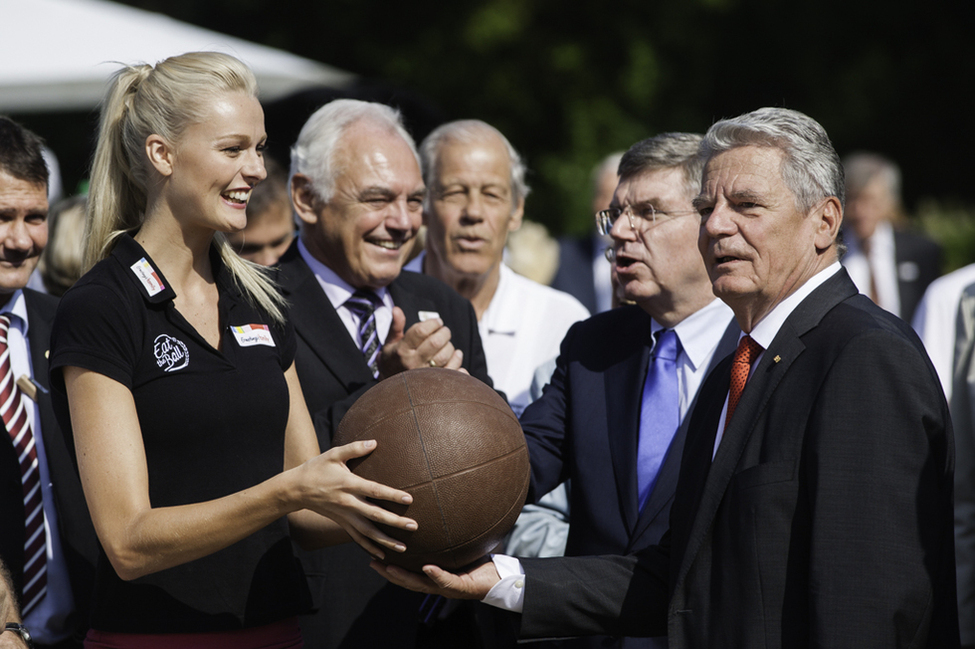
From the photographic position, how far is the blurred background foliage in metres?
15.9

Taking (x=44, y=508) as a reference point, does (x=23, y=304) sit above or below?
above

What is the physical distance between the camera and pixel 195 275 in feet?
11.1

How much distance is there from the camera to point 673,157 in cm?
427

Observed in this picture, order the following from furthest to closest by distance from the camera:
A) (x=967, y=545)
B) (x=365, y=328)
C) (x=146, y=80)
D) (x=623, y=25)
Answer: (x=623, y=25) < (x=967, y=545) < (x=365, y=328) < (x=146, y=80)

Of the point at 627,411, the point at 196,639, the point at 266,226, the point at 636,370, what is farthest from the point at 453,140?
the point at 196,639

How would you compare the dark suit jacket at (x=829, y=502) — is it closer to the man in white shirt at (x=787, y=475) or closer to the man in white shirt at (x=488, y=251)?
the man in white shirt at (x=787, y=475)

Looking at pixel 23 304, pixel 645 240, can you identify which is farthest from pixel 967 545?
pixel 23 304

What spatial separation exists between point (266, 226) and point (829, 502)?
3.91m

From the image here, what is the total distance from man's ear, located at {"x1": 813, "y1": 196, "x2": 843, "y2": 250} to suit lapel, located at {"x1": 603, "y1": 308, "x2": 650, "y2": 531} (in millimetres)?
1124

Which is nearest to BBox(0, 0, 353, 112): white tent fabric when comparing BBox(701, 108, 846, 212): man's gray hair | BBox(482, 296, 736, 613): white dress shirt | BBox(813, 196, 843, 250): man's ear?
BBox(482, 296, 736, 613): white dress shirt

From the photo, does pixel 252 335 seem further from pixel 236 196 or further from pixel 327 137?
pixel 327 137

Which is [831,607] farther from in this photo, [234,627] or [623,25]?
[623,25]

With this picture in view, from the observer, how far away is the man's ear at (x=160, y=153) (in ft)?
10.7

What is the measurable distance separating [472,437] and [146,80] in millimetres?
1551
